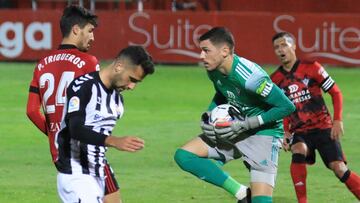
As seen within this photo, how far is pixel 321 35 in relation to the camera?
29.2m

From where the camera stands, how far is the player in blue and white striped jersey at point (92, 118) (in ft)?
26.4

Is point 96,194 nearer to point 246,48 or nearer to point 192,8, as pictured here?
point 246,48

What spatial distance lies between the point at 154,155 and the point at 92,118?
757 centimetres

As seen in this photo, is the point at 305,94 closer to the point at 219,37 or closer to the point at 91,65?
the point at 219,37

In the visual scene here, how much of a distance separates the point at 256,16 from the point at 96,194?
22037 mm

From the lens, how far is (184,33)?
29859 millimetres

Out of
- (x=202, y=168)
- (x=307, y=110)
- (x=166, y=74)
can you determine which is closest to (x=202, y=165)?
(x=202, y=168)

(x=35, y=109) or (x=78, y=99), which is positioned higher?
(x=78, y=99)

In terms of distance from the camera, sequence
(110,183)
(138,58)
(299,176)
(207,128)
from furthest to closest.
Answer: (299,176), (207,128), (110,183), (138,58)

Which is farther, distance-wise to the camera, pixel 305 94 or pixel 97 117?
pixel 305 94

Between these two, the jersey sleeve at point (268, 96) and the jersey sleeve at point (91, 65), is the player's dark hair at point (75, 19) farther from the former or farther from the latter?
the jersey sleeve at point (268, 96)

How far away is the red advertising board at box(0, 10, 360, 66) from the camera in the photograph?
29266 mm

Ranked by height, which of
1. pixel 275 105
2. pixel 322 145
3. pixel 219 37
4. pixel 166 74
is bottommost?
pixel 166 74

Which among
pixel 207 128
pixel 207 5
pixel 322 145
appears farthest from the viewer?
pixel 207 5
